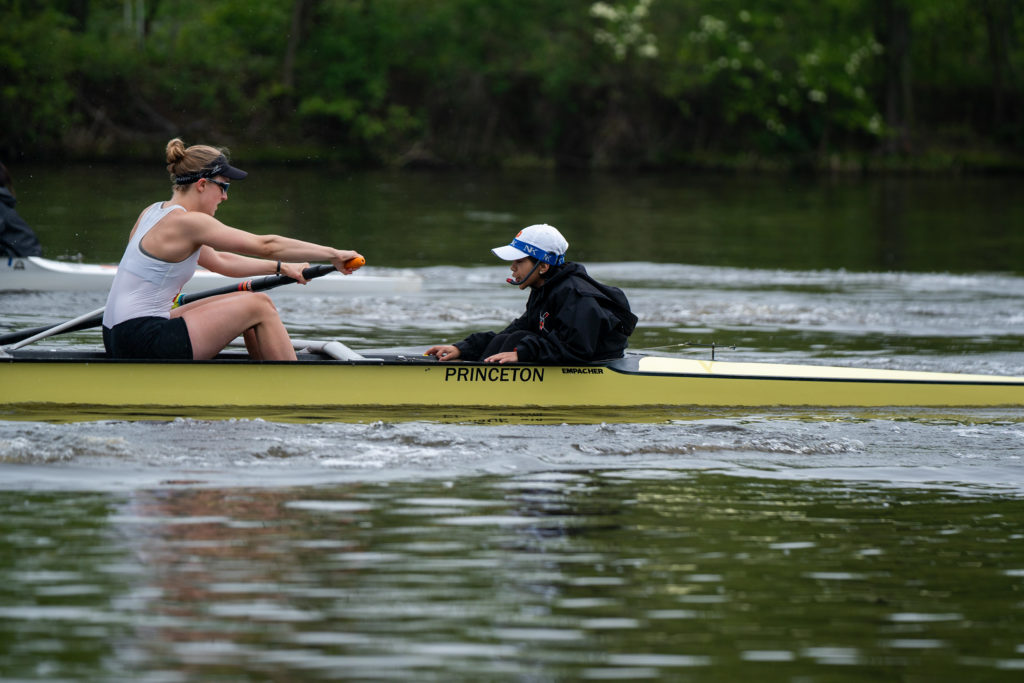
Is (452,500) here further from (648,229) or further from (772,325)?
(648,229)

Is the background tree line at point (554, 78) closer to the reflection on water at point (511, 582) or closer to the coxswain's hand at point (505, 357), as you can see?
the coxswain's hand at point (505, 357)

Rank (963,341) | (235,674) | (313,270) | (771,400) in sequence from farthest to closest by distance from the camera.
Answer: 1. (963,341)
2. (771,400)
3. (313,270)
4. (235,674)

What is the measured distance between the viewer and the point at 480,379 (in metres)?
8.40

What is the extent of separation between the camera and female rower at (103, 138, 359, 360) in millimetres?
7625

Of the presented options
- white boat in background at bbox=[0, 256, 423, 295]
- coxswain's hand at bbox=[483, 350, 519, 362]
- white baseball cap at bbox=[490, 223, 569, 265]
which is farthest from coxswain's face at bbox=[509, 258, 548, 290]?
white boat in background at bbox=[0, 256, 423, 295]

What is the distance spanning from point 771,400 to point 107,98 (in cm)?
3419

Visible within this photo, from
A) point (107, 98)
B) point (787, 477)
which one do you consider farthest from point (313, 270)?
point (107, 98)

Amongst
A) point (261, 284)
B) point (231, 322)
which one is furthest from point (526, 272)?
point (231, 322)

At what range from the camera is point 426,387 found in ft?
27.5

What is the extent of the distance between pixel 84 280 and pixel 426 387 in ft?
25.4

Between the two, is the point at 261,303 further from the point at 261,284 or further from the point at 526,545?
the point at 526,545

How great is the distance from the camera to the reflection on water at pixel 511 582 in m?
4.72

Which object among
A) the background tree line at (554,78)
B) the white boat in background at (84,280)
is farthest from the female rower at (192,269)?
the background tree line at (554,78)

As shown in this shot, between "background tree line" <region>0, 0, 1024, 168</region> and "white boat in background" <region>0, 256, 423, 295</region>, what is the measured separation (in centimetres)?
2601
